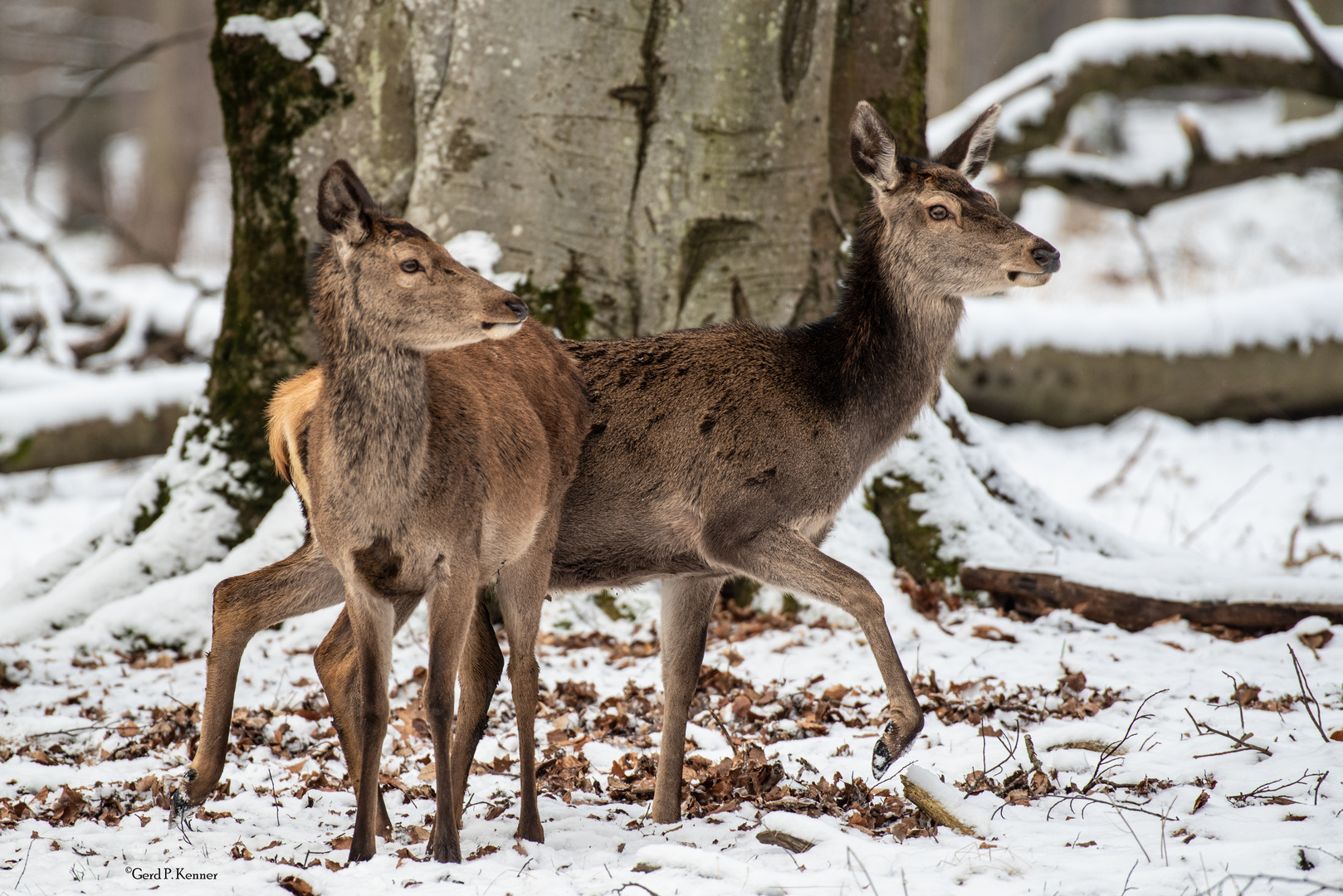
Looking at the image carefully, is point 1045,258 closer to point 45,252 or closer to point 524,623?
point 524,623

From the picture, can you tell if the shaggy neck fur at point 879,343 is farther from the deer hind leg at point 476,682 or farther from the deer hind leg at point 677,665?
the deer hind leg at point 476,682

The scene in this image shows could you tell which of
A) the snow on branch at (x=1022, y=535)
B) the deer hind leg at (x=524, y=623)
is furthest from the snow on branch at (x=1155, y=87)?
the deer hind leg at (x=524, y=623)

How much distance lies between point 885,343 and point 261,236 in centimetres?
333

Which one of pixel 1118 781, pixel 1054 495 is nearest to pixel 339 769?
pixel 1118 781

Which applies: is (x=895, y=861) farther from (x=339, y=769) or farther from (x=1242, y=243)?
(x=1242, y=243)

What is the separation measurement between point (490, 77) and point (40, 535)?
5.66 m

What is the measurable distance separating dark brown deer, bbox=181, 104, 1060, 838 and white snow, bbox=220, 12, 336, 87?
2491 mm

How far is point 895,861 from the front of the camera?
11.2 feet

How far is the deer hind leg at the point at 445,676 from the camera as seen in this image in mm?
3564

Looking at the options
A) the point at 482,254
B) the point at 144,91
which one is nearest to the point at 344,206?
the point at 482,254

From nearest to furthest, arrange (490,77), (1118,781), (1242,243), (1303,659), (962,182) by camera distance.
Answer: (1118,781) → (962,182) → (1303,659) → (490,77) → (1242,243)

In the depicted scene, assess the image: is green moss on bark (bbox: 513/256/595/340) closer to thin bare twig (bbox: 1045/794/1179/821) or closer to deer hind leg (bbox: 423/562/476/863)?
deer hind leg (bbox: 423/562/476/863)

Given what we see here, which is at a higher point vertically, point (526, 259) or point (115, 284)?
point (526, 259)

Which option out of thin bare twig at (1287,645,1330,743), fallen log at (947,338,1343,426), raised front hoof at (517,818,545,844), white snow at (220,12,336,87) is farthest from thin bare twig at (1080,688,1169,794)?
fallen log at (947,338,1343,426)
